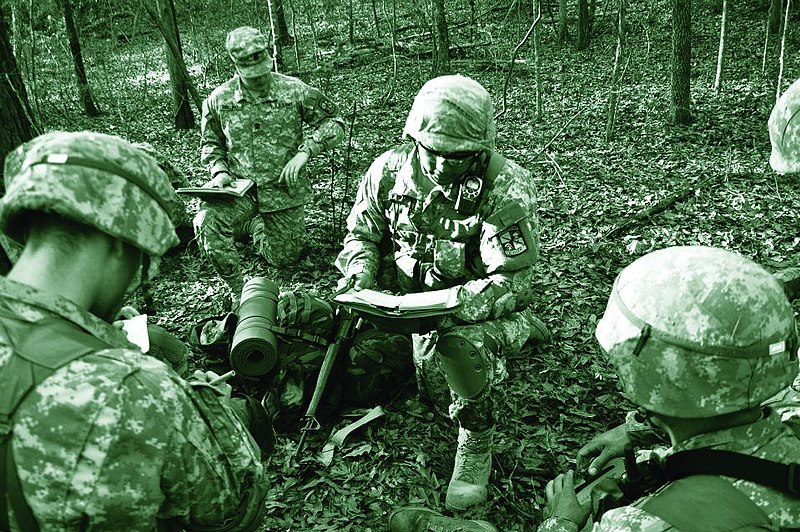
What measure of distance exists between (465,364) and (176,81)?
9.77 meters

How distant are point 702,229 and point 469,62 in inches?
368

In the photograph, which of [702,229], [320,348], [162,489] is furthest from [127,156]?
[702,229]

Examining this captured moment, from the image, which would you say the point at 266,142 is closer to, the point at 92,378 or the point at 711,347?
the point at 92,378

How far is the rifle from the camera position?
159 inches

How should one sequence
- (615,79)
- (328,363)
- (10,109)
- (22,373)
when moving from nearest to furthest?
(22,373) → (328,363) → (10,109) → (615,79)

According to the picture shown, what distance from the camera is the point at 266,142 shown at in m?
6.22

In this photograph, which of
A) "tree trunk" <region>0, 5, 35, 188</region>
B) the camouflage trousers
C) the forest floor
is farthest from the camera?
the camouflage trousers

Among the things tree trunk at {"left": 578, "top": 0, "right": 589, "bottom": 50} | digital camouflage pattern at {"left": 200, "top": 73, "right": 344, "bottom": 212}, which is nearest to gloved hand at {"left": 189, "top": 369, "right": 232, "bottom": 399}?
digital camouflage pattern at {"left": 200, "top": 73, "right": 344, "bottom": 212}

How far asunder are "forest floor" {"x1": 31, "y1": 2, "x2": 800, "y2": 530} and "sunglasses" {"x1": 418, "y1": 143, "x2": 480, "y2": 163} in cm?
170

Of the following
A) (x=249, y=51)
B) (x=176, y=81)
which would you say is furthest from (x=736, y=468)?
(x=176, y=81)

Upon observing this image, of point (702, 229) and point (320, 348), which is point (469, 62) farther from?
point (320, 348)

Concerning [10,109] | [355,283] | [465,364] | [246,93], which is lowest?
[465,364]

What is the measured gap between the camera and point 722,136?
30.0ft

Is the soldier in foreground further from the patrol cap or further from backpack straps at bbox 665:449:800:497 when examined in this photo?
the patrol cap
